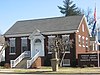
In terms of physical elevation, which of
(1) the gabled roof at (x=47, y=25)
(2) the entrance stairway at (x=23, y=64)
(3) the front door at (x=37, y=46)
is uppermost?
(1) the gabled roof at (x=47, y=25)

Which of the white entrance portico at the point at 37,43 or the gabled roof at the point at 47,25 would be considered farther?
the white entrance portico at the point at 37,43

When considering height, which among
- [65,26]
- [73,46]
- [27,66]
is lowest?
[27,66]

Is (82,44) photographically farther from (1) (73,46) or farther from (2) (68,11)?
(2) (68,11)

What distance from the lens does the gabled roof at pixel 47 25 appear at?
151ft

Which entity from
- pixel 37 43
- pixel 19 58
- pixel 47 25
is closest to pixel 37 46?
pixel 37 43

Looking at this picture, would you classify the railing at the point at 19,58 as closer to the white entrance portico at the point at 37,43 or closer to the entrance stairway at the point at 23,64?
the entrance stairway at the point at 23,64

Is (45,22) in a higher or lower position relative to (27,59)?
higher

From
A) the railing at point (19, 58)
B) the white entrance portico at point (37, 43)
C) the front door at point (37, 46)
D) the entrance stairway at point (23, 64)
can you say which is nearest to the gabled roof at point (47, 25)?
the white entrance portico at point (37, 43)

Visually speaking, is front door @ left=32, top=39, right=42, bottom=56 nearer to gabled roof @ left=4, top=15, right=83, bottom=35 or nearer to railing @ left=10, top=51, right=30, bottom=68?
railing @ left=10, top=51, right=30, bottom=68

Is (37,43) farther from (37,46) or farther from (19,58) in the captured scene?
(19,58)

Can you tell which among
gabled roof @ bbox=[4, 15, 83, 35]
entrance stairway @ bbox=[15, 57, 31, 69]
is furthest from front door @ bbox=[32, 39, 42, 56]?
entrance stairway @ bbox=[15, 57, 31, 69]

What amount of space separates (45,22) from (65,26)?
5544 mm

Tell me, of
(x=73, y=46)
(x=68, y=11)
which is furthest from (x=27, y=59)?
(x=68, y=11)

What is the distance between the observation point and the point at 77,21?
46500mm
